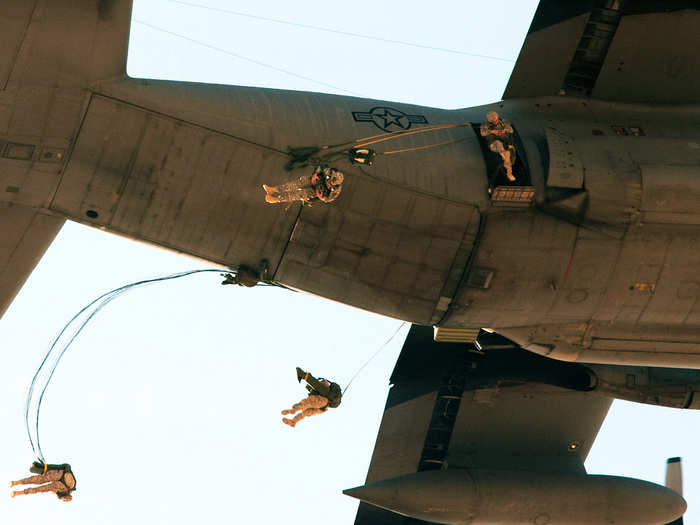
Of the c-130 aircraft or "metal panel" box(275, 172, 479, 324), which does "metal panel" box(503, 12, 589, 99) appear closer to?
the c-130 aircraft

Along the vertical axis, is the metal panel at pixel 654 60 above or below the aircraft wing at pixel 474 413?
above

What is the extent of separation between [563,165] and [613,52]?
2.87 metres

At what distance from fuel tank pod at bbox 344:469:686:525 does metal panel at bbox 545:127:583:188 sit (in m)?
6.79

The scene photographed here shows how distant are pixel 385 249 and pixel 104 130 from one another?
502cm

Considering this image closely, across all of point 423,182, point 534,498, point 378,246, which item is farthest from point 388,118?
point 534,498

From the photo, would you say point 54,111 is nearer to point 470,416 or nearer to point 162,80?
point 162,80

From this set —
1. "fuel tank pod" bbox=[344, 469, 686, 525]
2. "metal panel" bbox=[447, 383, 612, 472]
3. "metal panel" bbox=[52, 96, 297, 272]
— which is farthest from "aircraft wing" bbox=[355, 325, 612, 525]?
"metal panel" bbox=[52, 96, 297, 272]

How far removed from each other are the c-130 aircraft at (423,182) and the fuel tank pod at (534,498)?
0.09 metres

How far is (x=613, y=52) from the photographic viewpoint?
19.4m

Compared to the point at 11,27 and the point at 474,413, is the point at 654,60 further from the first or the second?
the point at 11,27

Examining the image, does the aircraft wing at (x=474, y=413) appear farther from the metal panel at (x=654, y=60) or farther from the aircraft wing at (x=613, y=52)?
the metal panel at (x=654, y=60)

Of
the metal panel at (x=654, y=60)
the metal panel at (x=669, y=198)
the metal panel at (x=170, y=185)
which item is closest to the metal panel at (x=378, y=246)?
the metal panel at (x=170, y=185)

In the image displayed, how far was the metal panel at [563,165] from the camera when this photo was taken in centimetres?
1786

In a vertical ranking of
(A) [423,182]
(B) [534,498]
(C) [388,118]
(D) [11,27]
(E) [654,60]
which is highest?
(E) [654,60]
